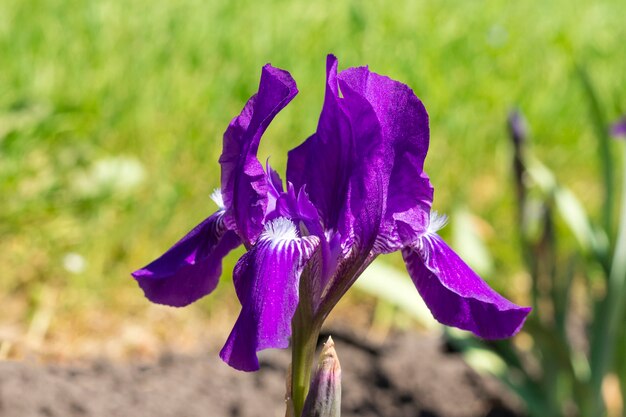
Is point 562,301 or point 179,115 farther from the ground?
point 179,115

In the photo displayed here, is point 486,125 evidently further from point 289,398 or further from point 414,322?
point 289,398

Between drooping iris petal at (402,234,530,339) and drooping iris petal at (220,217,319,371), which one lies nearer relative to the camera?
drooping iris petal at (220,217,319,371)

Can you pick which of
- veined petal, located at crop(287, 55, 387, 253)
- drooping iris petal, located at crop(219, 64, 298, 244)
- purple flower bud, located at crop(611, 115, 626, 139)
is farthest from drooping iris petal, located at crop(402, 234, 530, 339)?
purple flower bud, located at crop(611, 115, 626, 139)

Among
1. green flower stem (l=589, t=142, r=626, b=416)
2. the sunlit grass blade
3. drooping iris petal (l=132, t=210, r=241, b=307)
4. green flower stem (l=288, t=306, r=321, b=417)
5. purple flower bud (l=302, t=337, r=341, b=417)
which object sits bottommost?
purple flower bud (l=302, t=337, r=341, b=417)

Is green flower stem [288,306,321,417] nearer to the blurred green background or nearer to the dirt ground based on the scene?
the dirt ground

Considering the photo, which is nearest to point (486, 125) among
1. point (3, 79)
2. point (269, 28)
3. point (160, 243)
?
point (269, 28)

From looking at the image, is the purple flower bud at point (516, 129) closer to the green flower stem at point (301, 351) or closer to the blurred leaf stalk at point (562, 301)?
the blurred leaf stalk at point (562, 301)

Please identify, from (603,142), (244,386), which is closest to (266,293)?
(244,386)

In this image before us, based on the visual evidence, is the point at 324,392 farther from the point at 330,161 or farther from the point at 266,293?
the point at 330,161
